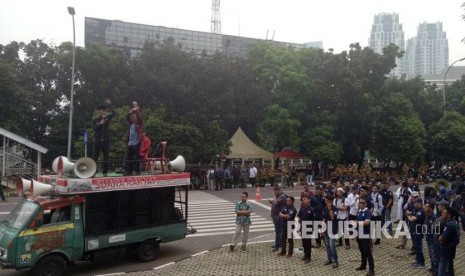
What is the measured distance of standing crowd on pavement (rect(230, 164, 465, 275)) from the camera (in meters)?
9.19

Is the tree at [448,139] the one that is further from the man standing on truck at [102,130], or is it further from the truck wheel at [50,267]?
the truck wheel at [50,267]

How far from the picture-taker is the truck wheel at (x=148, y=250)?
39.1 feet

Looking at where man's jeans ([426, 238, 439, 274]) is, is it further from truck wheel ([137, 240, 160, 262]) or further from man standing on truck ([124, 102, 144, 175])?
man standing on truck ([124, 102, 144, 175])

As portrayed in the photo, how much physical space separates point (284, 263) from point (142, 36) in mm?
79013

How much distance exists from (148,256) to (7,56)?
29351mm

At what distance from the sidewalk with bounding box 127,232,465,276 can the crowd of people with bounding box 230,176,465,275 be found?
0.24m

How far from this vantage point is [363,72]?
39062 millimetres

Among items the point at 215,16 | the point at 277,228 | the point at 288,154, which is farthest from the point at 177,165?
the point at 215,16

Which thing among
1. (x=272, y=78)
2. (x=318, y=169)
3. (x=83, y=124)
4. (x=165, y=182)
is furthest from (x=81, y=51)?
(x=165, y=182)

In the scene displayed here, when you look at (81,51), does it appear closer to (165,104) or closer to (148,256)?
(165,104)

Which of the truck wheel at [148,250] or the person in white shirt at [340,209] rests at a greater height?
the person in white shirt at [340,209]

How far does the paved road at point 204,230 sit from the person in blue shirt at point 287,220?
2.23 m

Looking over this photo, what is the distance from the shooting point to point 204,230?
16.2 meters

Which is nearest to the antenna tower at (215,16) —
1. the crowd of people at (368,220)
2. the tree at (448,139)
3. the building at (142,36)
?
the building at (142,36)
